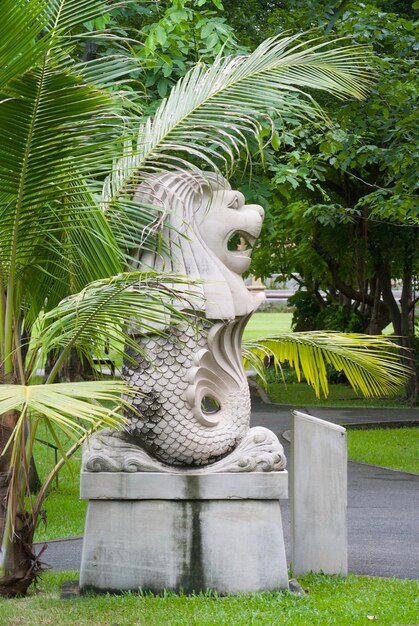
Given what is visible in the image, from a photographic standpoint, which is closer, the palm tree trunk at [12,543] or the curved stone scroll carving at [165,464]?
the palm tree trunk at [12,543]

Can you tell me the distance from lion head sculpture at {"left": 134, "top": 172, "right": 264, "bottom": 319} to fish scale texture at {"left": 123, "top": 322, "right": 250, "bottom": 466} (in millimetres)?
290

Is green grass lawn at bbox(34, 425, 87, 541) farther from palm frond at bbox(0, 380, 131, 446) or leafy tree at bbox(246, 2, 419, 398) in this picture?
leafy tree at bbox(246, 2, 419, 398)

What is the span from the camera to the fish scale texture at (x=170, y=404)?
709 centimetres

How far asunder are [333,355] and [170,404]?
1.54 metres

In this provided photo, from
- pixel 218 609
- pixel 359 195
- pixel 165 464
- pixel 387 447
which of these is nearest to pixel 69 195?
pixel 165 464

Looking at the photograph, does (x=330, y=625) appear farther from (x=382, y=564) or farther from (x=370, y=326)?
(x=370, y=326)

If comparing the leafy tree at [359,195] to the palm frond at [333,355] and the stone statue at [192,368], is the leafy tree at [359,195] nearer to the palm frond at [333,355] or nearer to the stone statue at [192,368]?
the palm frond at [333,355]

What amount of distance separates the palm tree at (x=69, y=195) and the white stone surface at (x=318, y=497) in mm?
1555

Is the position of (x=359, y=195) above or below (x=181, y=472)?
above

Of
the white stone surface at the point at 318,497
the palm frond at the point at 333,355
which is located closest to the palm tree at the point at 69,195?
the palm frond at the point at 333,355

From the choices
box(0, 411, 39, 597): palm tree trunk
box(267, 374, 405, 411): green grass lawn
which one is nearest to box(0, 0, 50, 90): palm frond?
box(0, 411, 39, 597): palm tree trunk

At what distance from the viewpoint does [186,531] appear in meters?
7.00

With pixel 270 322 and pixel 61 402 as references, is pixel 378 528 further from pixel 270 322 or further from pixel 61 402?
pixel 270 322

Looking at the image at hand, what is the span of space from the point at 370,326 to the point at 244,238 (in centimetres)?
1903
